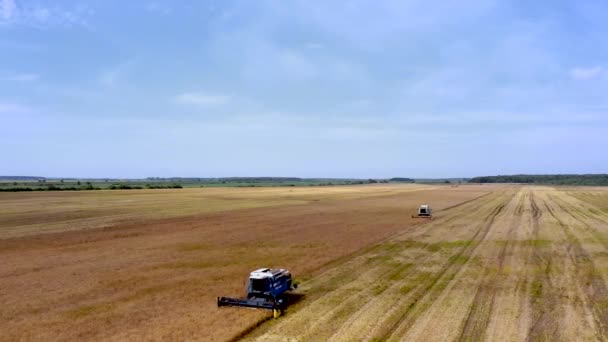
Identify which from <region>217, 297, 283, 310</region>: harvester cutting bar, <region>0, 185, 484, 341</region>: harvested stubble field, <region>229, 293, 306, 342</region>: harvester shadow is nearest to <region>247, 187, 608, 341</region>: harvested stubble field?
<region>229, 293, 306, 342</region>: harvester shadow

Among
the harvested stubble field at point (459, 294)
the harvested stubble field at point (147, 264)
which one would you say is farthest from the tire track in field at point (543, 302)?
the harvested stubble field at point (147, 264)

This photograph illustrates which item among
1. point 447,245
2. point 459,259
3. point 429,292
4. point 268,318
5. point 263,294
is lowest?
point 268,318

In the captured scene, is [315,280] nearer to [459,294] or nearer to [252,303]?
[252,303]

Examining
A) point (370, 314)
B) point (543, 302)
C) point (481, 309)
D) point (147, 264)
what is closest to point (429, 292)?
point (481, 309)

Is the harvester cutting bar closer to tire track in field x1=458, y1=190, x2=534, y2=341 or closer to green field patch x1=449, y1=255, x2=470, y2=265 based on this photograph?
tire track in field x1=458, y1=190, x2=534, y2=341

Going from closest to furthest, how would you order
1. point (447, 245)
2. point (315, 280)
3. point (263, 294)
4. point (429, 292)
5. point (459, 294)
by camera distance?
point (263, 294)
point (459, 294)
point (429, 292)
point (315, 280)
point (447, 245)

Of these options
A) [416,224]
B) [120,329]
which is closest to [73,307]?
[120,329]
